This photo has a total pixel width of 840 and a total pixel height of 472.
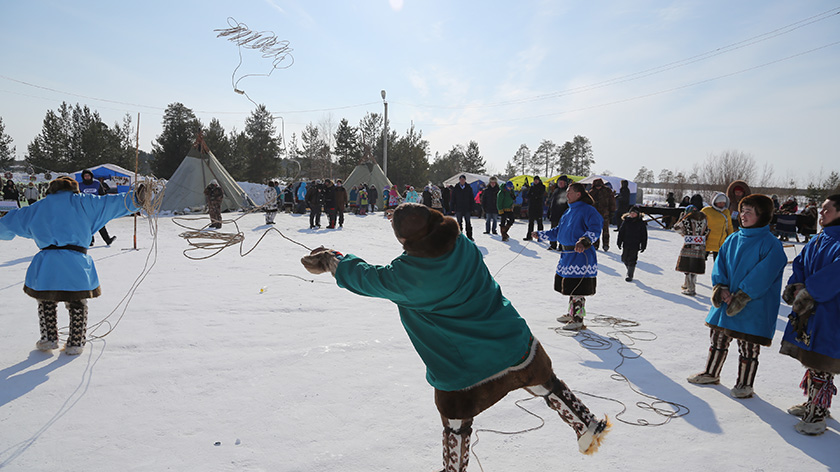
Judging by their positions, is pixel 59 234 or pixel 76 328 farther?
pixel 76 328

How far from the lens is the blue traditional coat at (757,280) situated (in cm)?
315

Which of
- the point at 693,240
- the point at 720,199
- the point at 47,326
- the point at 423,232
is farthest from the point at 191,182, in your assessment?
the point at 423,232

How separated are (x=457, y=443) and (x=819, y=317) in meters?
2.61

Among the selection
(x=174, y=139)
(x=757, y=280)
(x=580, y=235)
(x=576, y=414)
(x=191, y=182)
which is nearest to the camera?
(x=576, y=414)

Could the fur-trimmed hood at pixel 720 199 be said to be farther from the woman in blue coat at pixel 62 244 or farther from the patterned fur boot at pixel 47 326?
the patterned fur boot at pixel 47 326

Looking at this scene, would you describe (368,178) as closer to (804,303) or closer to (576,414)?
(804,303)

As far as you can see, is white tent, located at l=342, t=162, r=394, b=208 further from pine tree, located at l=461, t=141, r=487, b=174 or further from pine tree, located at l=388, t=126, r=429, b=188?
pine tree, located at l=461, t=141, r=487, b=174

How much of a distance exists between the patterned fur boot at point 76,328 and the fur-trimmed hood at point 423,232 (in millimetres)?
3639

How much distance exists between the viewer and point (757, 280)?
315cm

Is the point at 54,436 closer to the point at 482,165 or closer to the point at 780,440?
the point at 780,440

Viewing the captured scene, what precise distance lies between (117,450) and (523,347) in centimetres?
244

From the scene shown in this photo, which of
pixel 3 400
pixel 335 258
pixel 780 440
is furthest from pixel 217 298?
pixel 780 440

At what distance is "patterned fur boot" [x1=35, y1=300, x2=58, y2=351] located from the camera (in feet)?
12.9

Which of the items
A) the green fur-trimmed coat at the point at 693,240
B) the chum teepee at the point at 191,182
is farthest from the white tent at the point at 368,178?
the green fur-trimmed coat at the point at 693,240
